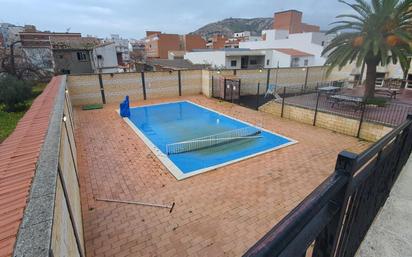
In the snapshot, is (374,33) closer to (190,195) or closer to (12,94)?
(190,195)

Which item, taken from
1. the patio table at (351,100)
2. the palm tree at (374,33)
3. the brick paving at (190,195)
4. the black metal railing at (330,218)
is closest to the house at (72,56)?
the brick paving at (190,195)

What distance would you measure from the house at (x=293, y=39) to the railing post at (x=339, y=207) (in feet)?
68.2

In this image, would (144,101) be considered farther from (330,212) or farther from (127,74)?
(330,212)

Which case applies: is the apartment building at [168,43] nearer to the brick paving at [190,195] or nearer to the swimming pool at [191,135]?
the swimming pool at [191,135]

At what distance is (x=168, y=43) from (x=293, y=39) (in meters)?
27.1

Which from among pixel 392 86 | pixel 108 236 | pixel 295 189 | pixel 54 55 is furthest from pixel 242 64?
pixel 108 236

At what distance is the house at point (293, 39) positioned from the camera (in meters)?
31.9

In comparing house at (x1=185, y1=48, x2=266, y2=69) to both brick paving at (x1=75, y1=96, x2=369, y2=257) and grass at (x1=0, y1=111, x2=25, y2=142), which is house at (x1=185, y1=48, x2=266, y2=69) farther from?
grass at (x1=0, y1=111, x2=25, y2=142)

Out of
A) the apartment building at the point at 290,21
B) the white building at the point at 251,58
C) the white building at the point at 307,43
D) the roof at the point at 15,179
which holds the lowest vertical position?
the roof at the point at 15,179

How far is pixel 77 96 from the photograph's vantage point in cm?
1598

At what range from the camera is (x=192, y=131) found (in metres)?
12.2

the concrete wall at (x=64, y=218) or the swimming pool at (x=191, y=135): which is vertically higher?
the concrete wall at (x=64, y=218)

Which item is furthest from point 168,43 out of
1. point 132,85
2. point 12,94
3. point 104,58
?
point 12,94

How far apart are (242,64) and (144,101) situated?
1653cm
